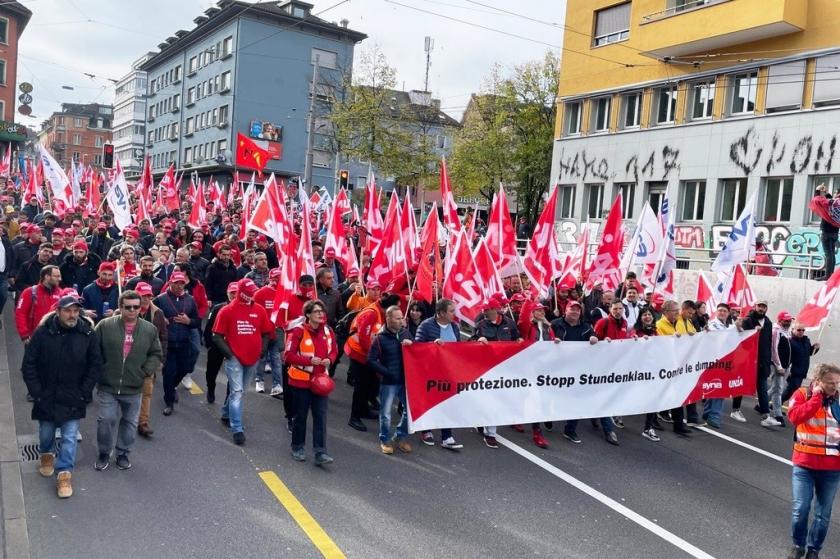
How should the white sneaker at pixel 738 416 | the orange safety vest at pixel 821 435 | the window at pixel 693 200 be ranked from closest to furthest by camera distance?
the orange safety vest at pixel 821 435, the white sneaker at pixel 738 416, the window at pixel 693 200

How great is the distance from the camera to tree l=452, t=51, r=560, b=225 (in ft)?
132

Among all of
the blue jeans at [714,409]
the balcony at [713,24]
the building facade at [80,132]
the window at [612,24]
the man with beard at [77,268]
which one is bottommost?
the blue jeans at [714,409]

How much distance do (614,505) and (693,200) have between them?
808 inches

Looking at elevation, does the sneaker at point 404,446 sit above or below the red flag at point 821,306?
below

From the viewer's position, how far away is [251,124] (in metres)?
53.7

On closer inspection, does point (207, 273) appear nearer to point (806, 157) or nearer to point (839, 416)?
point (839, 416)

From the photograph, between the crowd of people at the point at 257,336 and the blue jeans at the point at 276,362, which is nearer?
the crowd of people at the point at 257,336

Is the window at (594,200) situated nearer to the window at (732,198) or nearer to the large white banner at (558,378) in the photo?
the window at (732,198)

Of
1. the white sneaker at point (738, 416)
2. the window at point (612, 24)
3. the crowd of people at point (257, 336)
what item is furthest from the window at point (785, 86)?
the white sneaker at point (738, 416)

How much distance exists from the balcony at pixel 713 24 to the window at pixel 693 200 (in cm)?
437

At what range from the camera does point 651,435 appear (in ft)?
30.7

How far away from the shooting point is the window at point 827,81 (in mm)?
20891

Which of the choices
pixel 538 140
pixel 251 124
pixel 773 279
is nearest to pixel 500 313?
pixel 773 279

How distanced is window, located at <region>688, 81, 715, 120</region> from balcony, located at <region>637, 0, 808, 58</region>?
114 centimetres
